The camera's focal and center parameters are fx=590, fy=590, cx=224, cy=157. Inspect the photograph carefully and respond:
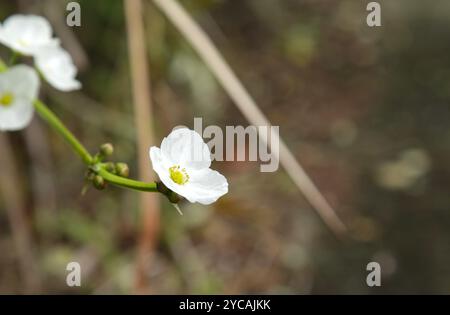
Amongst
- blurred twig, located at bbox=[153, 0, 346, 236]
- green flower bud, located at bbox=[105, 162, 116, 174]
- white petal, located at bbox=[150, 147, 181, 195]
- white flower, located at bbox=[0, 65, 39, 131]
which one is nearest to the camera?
white petal, located at bbox=[150, 147, 181, 195]

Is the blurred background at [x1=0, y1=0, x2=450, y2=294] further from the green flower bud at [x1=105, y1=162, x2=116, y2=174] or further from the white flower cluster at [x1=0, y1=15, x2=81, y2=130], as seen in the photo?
the green flower bud at [x1=105, y1=162, x2=116, y2=174]

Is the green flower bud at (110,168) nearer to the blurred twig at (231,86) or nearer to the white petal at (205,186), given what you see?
the white petal at (205,186)

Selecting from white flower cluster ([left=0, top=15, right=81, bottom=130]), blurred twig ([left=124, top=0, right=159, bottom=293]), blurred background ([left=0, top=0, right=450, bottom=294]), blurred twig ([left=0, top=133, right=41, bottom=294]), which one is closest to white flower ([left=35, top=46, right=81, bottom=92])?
white flower cluster ([left=0, top=15, right=81, bottom=130])

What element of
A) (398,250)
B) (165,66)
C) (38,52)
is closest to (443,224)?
(398,250)

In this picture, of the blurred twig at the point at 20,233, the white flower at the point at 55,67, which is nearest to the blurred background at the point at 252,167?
the blurred twig at the point at 20,233

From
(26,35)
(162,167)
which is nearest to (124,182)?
(162,167)
